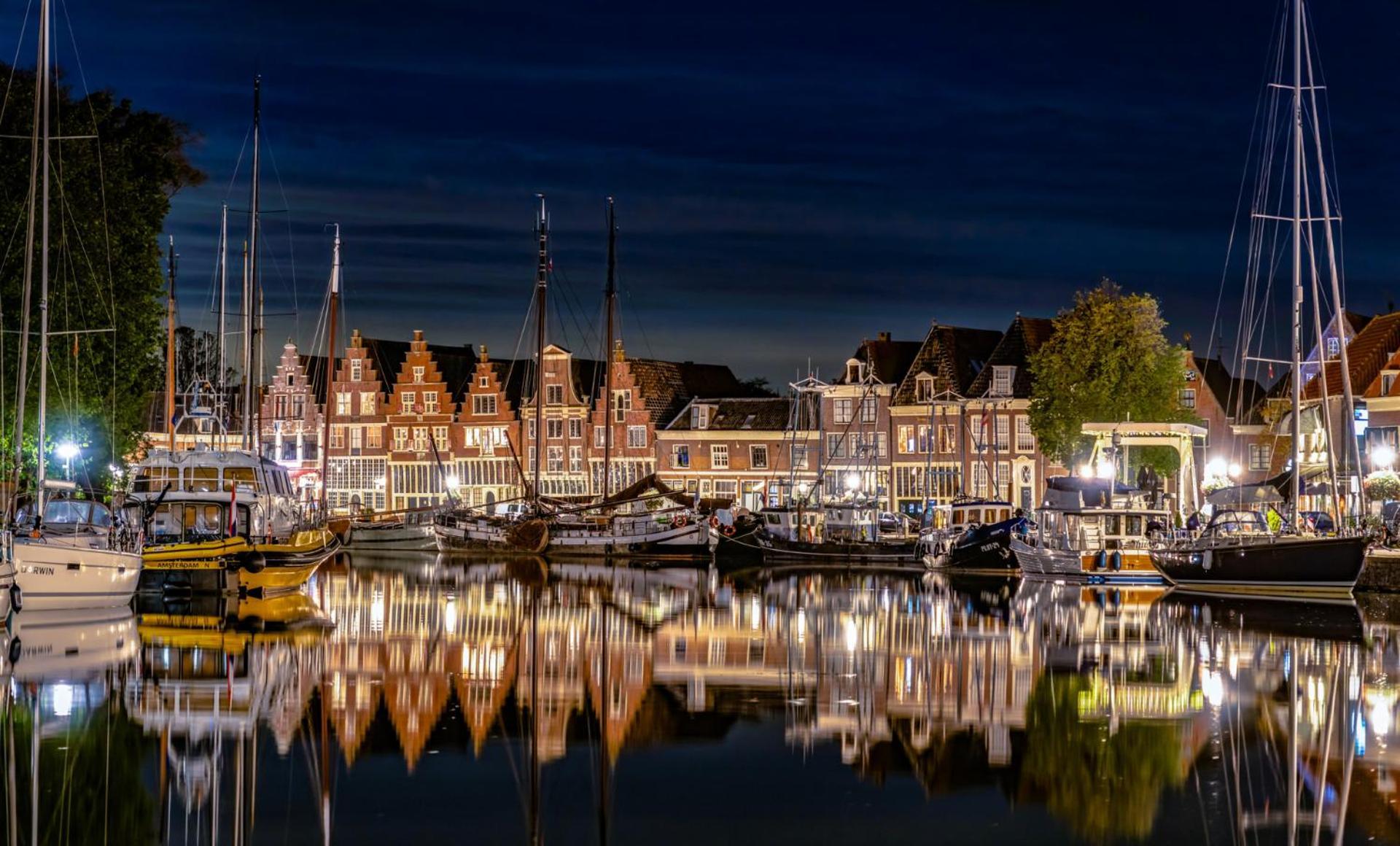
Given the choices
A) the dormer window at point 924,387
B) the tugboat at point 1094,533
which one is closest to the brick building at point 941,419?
the dormer window at point 924,387

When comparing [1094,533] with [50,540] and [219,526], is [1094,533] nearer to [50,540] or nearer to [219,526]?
[219,526]

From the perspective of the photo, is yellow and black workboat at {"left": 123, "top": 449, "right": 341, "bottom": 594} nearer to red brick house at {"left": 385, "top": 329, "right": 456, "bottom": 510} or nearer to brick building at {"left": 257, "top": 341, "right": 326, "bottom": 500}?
red brick house at {"left": 385, "top": 329, "right": 456, "bottom": 510}

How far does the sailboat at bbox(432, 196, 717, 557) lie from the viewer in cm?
7706

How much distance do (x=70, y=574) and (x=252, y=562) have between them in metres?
6.90

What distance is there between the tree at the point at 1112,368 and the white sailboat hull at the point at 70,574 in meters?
42.2

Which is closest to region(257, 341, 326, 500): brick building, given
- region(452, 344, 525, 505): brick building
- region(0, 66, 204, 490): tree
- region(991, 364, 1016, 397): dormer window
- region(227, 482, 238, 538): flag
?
region(452, 344, 525, 505): brick building

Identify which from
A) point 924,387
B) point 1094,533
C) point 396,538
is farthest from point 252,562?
point 924,387

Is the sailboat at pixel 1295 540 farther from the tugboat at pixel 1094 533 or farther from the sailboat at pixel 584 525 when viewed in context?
the sailboat at pixel 584 525

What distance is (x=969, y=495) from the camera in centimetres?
8906

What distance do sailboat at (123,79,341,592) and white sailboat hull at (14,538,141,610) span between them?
3.88m

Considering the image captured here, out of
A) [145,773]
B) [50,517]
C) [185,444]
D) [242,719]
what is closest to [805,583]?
[50,517]

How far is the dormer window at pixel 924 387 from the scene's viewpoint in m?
90.6

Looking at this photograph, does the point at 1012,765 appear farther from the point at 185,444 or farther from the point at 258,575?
the point at 185,444

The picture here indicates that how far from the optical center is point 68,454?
1951 inches
